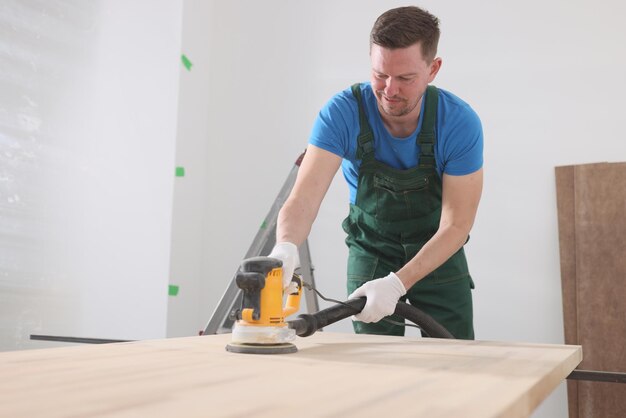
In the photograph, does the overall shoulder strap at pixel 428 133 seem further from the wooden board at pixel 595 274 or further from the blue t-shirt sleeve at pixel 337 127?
the wooden board at pixel 595 274

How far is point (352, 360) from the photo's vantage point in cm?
121

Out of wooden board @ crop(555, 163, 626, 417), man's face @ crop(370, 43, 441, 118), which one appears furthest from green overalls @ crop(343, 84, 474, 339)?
wooden board @ crop(555, 163, 626, 417)

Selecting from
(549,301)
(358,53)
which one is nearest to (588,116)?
(549,301)

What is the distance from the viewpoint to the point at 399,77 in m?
2.00

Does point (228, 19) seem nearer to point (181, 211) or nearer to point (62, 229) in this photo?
point (181, 211)

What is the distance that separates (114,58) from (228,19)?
799mm

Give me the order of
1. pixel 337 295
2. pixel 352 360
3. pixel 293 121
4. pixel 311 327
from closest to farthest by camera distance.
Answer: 1. pixel 352 360
2. pixel 311 327
3. pixel 337 295
4. pixel 293 121

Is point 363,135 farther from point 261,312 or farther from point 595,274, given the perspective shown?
point 595,274

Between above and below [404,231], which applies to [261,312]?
below

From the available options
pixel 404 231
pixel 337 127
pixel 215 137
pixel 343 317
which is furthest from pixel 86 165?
pixel 343 317

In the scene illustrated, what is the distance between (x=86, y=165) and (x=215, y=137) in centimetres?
83

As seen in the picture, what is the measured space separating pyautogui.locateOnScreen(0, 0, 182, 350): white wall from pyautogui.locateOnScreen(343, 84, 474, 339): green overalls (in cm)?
183

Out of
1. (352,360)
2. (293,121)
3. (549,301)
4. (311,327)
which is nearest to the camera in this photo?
(352,360)

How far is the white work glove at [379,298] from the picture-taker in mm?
1715
